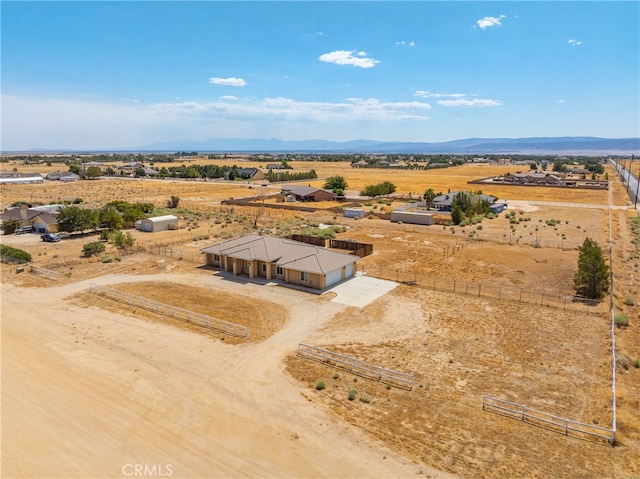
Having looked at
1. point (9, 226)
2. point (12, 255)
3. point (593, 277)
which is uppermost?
point (9, 226)

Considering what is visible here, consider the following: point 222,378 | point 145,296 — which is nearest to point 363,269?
point 145,296

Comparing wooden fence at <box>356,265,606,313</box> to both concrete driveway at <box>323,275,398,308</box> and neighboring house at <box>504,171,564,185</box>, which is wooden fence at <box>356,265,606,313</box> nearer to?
concrete driveway at <box>323,275,398,308</box>

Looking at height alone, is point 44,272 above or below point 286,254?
below

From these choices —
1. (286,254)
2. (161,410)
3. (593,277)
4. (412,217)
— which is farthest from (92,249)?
(593,277)

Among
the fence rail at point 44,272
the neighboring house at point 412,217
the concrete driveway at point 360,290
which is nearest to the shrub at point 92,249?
the fence rail at point 44,272

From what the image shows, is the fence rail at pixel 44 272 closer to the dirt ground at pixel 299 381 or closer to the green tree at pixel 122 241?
the dirt ground at pixel 299 381

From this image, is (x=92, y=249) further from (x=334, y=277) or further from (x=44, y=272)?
(x=334, y=277)

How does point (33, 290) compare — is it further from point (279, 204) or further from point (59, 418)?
point (279, 204)
